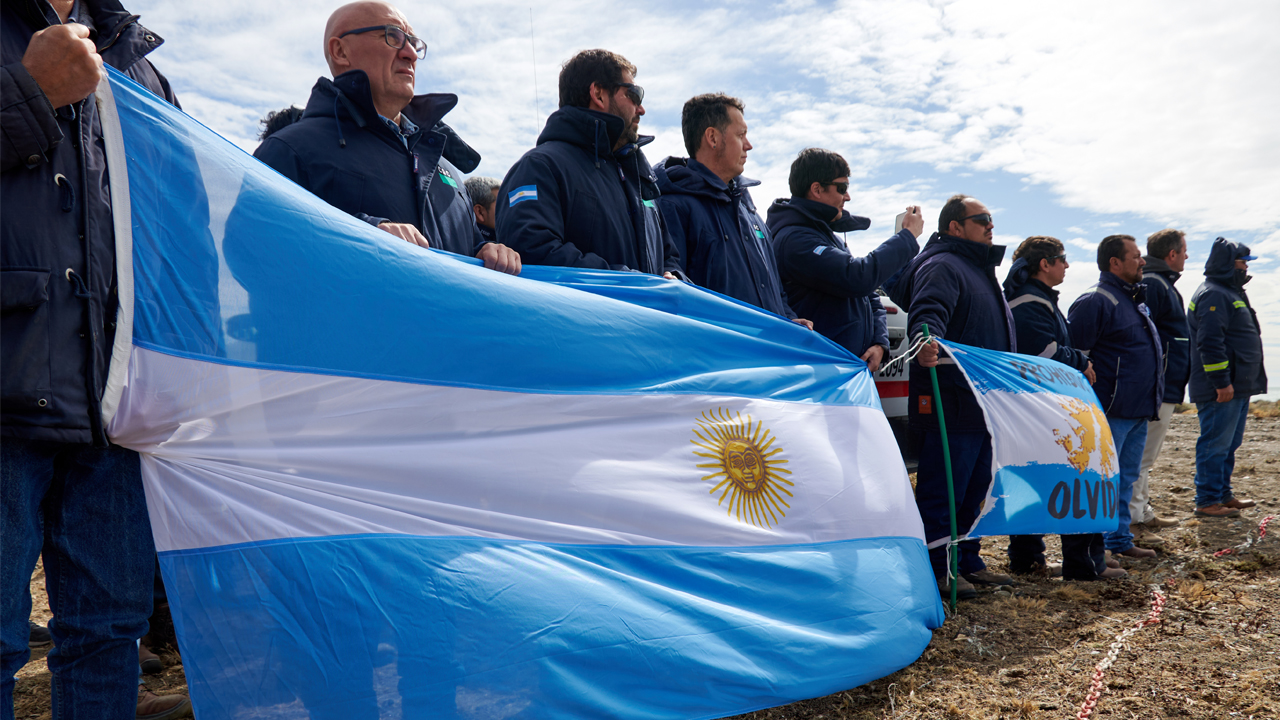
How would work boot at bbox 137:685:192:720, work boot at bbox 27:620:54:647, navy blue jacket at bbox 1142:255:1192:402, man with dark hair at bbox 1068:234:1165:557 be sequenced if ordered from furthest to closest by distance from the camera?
1. navy blue jacket at bbox 1142:255:1192:402
2. man with dark hair at bbox 1068:234:1165:557
3. work boot at bbox 27:620:54:647
4. work boot at bbox 137:685:192:720

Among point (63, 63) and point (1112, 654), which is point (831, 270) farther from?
point (63, 63)

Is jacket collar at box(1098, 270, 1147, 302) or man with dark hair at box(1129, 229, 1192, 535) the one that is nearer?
jacket collar at box(1098, 270, 1147, 302)

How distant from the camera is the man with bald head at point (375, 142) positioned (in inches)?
97.8

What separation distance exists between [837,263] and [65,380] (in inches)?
122

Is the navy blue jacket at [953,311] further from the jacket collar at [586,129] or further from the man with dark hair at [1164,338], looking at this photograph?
the man with dark hair at [1164,338]

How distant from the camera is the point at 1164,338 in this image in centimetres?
625

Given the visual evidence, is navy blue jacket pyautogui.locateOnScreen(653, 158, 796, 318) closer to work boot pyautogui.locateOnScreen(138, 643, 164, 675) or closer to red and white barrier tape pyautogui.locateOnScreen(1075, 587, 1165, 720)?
red and white barrier tape pyautogui.locateOnScreen(1075, 587, 1165, 720)

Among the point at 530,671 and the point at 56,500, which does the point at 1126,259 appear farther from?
the point at 56,500

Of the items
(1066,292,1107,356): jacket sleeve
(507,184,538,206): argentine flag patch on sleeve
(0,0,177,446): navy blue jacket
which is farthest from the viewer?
(1066,292,1107,356): jacket sleeve

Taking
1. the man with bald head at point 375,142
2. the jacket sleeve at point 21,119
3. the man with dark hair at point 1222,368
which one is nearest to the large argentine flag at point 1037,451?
the man with bald head at point 375,142

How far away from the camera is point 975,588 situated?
4.21 meters

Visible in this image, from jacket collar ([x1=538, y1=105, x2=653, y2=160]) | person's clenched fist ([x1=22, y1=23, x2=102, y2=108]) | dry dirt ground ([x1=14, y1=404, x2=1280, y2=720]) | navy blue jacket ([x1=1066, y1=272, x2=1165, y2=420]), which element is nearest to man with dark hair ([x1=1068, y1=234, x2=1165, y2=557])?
navy blue jacket ([x1=1066, y1=272, x2=1165, y2=420])

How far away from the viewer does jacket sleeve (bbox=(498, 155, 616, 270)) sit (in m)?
2.82

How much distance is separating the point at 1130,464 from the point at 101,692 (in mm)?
5727
